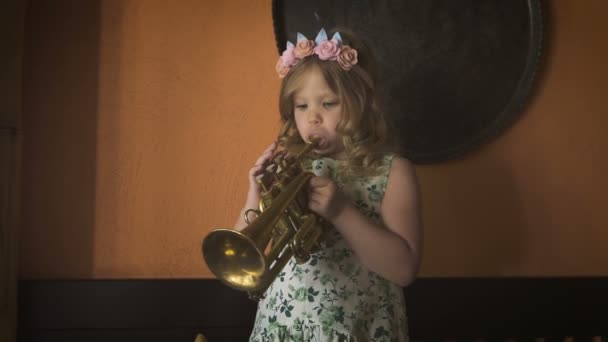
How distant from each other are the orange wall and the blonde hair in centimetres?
39

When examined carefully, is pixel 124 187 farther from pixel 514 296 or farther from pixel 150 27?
pixel 514 296

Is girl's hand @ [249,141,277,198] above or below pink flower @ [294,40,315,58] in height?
below

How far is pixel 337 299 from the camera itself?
0.94 m

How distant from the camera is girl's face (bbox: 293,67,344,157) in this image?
3.28ft

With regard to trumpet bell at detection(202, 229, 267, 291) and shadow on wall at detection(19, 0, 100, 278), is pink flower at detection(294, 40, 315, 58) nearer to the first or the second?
trumpet bell at detection(202, 229, 267, 291)

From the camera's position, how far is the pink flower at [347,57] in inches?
39.4

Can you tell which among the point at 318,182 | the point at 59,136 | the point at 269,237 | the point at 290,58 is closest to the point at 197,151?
the point at 59,136

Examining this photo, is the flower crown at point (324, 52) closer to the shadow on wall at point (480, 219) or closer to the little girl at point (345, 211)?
the little girl at point (345, 211)

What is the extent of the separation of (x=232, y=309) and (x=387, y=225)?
1.91 feet

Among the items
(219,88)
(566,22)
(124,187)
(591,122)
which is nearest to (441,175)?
(591,122)

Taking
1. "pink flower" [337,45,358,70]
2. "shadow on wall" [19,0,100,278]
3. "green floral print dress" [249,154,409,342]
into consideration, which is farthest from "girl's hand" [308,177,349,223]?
"shadow on wall" [19,0,100,278]

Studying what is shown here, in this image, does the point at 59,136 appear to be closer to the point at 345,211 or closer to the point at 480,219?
the point at 345,211

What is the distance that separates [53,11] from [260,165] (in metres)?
0.84

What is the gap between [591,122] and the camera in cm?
147
